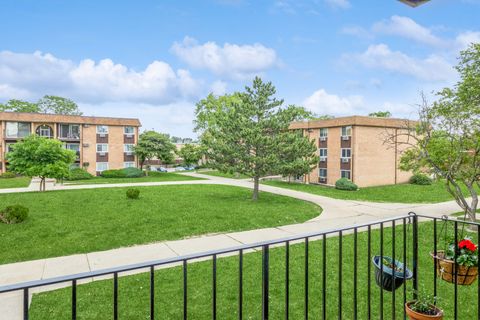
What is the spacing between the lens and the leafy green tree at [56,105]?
51.9 meters

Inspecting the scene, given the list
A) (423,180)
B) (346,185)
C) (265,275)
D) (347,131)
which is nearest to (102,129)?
(347,131)

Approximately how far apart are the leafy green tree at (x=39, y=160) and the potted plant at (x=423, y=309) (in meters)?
18.8

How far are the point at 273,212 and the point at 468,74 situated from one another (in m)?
16.9

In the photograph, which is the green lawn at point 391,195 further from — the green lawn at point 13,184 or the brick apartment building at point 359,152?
the green lawn at point 13,184

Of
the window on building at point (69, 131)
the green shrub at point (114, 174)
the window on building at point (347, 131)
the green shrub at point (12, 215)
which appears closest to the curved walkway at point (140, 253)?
the green shrub at point (12, 215)

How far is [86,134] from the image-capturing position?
3384 cm

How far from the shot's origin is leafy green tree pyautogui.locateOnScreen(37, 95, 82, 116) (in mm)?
51938

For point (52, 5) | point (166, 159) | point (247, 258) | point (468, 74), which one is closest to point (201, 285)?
point (247, 258)

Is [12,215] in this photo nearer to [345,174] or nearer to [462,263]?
[462,263]

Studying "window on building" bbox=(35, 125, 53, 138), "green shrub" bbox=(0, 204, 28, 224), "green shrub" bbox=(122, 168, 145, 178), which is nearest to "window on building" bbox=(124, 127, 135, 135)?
"green shrub" bbox=(122, 168, 145, 178)

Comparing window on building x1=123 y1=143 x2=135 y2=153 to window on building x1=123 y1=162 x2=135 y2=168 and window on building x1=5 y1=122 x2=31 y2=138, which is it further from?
window on building x1=5 y1=122 x2=31 y2=138

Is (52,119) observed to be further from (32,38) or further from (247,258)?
(247,258)

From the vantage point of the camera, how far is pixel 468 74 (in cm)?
1884

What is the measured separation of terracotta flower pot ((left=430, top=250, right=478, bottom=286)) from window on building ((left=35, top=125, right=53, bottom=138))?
1537 inches
